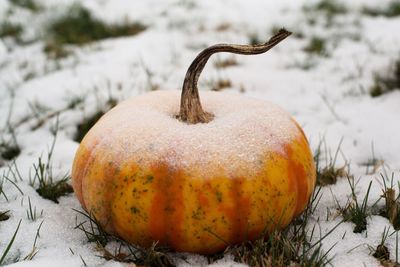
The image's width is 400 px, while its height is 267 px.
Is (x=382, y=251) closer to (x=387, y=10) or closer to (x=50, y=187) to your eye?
(x=50, y=187)

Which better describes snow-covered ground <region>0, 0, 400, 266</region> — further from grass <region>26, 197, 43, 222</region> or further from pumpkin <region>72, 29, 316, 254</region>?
pumpkin <region>72, 29, 316, 254</region>

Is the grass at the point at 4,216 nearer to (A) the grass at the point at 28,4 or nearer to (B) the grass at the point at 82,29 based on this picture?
(B) the grass at the point at 82,29

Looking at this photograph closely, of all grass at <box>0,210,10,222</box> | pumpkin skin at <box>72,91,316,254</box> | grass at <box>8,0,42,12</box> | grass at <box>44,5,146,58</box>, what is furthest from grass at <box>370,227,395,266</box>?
grass at <box>8,0,42,12</box>

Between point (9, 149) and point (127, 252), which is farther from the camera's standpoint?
point (9, 149)

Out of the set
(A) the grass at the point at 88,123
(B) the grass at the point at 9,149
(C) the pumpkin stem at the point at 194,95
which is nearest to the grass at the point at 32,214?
(C) the pumpkin stem at the point at 194,95

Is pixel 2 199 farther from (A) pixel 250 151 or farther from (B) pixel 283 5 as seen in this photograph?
(B) pixel 283 5

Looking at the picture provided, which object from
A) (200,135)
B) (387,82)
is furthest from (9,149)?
(387,82)

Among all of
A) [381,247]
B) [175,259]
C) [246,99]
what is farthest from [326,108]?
[175,259]
